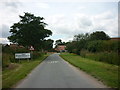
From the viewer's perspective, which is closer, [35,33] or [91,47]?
[35,33]

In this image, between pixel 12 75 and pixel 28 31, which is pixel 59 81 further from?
pixel 28 31

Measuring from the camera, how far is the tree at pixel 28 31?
33.7 meters

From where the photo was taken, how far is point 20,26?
34.6 metres

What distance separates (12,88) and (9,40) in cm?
3093

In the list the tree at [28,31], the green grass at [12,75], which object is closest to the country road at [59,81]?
the green grass at [12,75]

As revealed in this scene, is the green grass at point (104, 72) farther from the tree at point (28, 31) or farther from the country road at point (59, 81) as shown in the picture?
the tree at point (28, 31)

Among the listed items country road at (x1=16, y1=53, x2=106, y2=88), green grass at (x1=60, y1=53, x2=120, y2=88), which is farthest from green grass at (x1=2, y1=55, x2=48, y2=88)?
green grass at (x1=60, y1=53, x2=120, y2=88)

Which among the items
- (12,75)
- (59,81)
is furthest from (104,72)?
(12,75)

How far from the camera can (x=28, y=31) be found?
110 ft

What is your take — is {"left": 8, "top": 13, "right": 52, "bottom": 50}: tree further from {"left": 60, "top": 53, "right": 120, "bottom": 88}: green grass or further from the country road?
the country road

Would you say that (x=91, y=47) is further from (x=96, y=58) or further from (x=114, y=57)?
(x=114, y=57)

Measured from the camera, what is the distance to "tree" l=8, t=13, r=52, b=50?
33.7 meters

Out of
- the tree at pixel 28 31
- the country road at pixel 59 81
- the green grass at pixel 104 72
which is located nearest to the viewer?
the country road at pixel 59 81

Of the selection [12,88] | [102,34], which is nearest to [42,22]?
[12,88]
